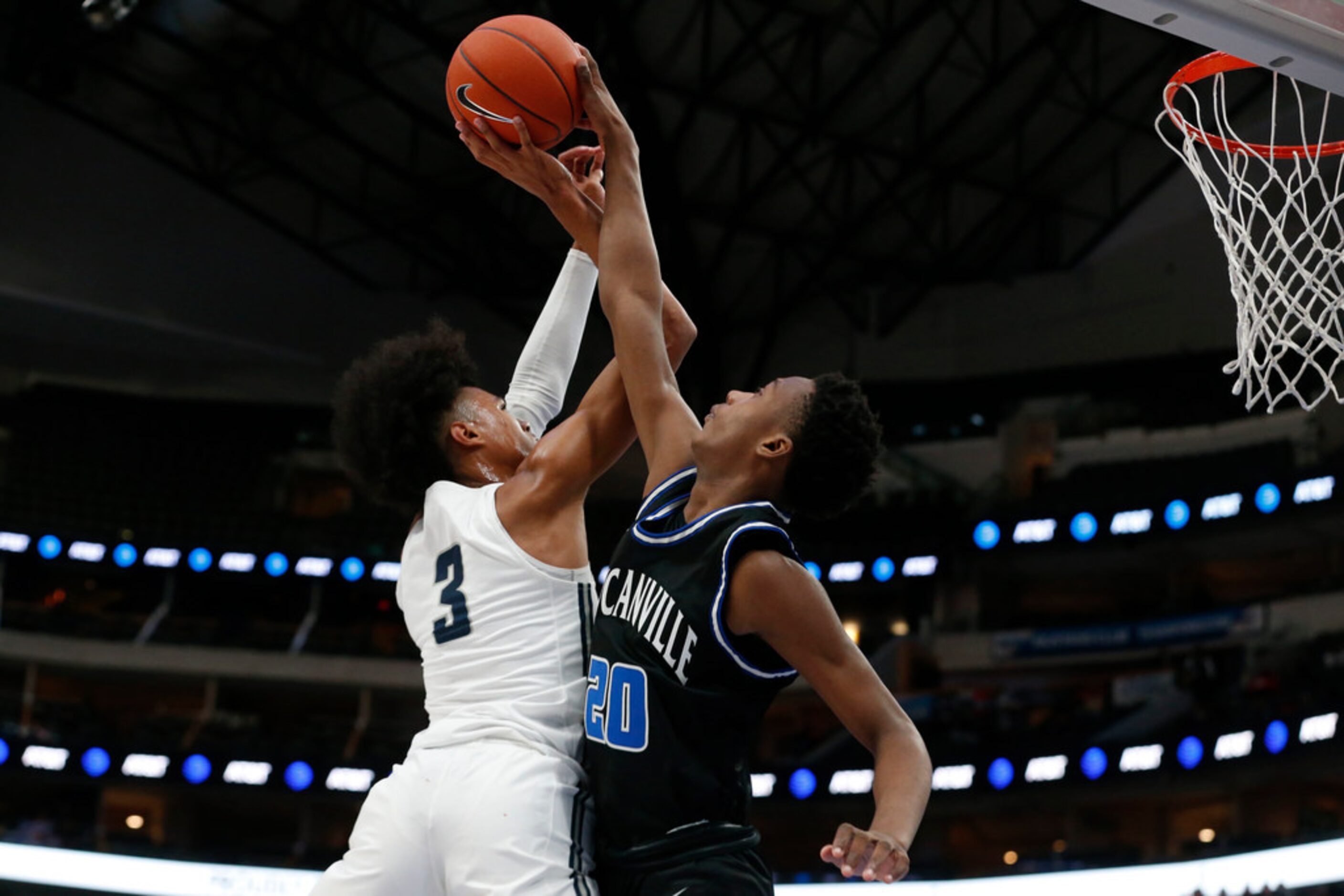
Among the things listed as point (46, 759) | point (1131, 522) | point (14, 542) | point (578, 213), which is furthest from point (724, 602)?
point (14, 542)

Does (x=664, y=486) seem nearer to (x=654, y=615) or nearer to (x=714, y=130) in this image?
(x=654, y=615)

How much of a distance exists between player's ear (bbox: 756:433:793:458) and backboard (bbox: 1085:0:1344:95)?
3.29 feet

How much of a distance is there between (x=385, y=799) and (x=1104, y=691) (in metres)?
11.7

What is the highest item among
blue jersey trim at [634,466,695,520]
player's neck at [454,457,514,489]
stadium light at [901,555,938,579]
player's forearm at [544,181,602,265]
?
stadium light at [901,555,938,579]

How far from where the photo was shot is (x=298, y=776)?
13.6m

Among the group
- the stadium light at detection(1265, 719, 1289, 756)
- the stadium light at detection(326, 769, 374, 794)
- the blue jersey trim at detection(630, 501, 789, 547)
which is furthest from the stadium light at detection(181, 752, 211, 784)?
the blue jersey trim at detection(630, 501, 789, 547)

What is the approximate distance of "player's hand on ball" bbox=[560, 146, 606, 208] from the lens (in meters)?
3.19

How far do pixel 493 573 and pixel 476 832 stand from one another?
529 millimetres

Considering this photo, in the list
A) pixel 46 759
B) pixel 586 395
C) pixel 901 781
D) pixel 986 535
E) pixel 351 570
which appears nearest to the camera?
pixel 901 781

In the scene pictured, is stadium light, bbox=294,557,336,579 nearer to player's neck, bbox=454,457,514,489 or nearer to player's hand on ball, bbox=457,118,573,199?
player's neck, bbox=454,457,514,489

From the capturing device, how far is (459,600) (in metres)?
2.71

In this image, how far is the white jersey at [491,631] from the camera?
101 inches

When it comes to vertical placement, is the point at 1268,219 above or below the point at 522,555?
above

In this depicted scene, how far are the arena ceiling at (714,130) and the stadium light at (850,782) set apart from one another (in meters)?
5.37
